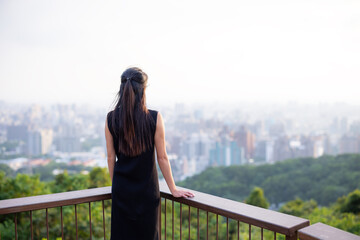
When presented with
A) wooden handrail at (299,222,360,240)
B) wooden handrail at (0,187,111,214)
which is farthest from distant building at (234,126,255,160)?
wooden handrail at (299,222,360,240)

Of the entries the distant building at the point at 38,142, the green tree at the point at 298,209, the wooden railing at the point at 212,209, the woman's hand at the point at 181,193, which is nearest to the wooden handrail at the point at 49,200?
the wooden railing at the point at 212,209

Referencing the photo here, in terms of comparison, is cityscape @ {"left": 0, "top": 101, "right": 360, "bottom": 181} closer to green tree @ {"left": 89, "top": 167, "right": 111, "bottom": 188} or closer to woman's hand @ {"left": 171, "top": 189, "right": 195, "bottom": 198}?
green tree @ {"left": 89, "top": 167, "right": 111, "bottom": 188}

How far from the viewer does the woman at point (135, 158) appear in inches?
68.7

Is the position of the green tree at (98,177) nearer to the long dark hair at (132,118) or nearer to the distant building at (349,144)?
the long dark hair at (132,118)

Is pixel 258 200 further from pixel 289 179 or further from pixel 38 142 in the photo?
pixel 38 142

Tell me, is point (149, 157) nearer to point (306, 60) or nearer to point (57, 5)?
point (57, 5)

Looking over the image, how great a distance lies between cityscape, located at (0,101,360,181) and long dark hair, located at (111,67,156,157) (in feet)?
46.5

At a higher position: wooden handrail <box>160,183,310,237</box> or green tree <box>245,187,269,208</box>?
wooden handrail <box>160,183,310,237</box>

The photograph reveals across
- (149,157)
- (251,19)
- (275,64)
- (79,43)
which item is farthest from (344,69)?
(149,157)

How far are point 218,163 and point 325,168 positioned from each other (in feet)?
27.3

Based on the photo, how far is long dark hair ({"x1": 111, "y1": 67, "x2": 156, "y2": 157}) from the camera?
68.3 inches

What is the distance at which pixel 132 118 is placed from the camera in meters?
1.73

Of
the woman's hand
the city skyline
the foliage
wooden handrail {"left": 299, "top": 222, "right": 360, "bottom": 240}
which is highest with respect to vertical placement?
the city skyline

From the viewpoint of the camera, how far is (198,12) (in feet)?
76.0
